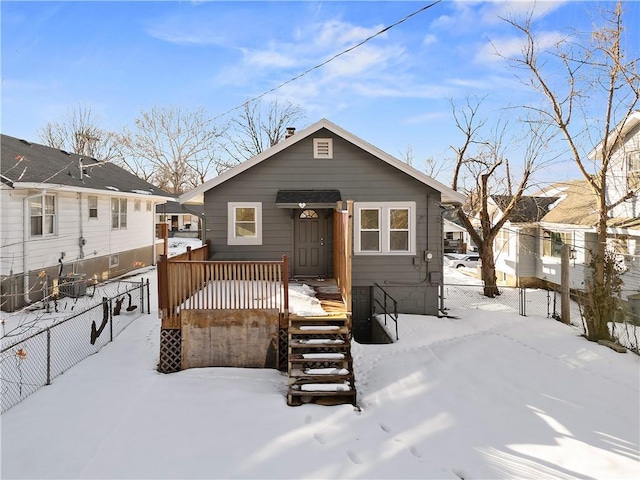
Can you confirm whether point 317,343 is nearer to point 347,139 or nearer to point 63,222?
point 347,139

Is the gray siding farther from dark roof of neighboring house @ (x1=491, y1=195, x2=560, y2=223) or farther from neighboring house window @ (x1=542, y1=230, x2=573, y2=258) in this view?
dark roof of neighboring house @ (x1=491, y1=195, x2=560, y2=223)

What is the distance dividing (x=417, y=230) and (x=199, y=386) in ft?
24.4

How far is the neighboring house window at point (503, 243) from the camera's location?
22.5 metres

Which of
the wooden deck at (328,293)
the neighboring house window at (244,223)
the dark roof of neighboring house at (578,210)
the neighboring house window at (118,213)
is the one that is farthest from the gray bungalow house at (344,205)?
the neighboring house window at (118,213)

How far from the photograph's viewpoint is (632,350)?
8.68 metres

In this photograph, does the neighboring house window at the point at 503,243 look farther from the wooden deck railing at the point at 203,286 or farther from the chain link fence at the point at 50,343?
the chain link fence at the point at 50,343

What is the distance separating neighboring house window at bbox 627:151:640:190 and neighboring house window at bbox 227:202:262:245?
517 inches

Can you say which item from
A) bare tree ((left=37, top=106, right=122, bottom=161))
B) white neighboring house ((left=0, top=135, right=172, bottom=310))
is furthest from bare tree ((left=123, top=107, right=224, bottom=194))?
white neighboring house ((left=0, top=135, right=172, bottom=310))

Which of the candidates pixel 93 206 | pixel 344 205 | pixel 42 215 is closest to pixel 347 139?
pixel 344 205

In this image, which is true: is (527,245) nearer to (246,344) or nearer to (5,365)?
(246,344)

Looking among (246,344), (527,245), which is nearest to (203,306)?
(246,344)

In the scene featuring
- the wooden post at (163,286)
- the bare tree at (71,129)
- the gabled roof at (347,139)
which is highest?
the bare tree at (71,129)

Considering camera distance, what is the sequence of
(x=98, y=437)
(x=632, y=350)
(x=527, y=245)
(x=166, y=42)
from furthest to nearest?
(x=527, y=245), (x=166, y=42), (x=632, y=350), (x=98, y=437)

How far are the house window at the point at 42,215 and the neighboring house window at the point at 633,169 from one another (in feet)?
65.7
